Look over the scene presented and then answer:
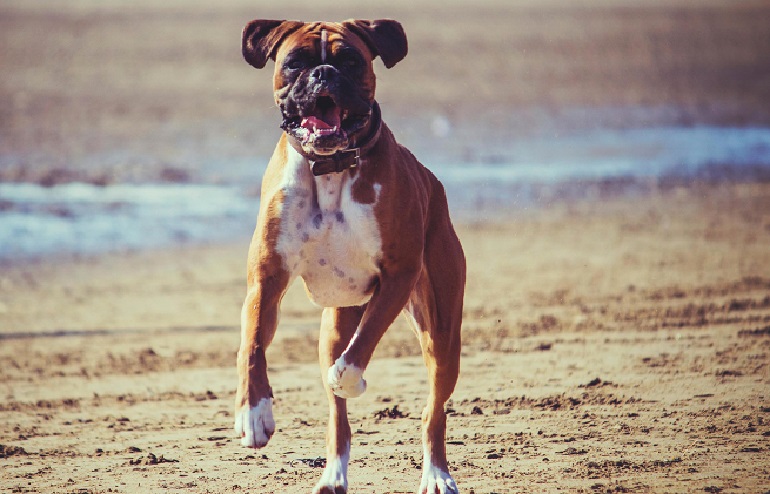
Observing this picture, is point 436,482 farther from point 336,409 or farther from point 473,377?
point 473,377

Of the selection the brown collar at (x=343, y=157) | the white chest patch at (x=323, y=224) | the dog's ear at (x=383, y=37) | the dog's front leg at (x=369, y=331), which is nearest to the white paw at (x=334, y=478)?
the dog's front leg at (x=369, y=331)

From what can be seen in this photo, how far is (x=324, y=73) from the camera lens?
5.16 metres

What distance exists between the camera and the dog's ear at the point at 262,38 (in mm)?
5477

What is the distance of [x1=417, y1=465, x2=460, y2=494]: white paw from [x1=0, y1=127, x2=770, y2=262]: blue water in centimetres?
754

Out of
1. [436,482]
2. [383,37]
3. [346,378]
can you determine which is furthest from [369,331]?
[383,37]

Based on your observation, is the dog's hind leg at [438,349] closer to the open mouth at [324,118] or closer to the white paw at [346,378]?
the white paw at [346,378]

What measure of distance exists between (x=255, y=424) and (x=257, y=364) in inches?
9.9

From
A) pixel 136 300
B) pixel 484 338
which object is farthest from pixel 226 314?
pixel 484 338

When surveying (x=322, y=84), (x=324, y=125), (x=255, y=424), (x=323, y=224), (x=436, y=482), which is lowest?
(x=436, y=482)

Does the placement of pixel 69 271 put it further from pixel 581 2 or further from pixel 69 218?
pixel 581 2

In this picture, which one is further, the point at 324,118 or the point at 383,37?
the point at 383,37

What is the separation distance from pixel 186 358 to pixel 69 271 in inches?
133

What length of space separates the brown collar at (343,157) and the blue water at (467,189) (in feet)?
25.9

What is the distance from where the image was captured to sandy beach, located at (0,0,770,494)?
6754 mm
